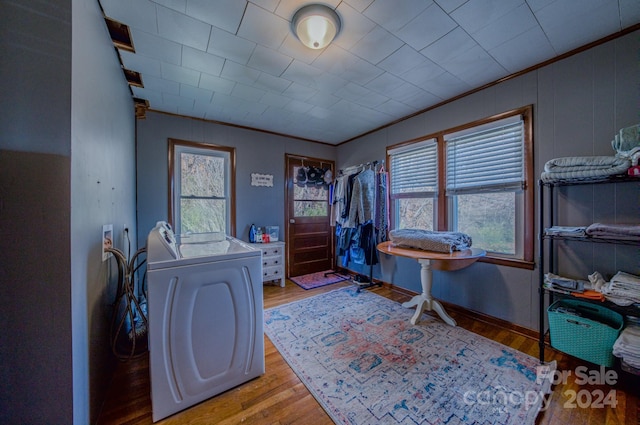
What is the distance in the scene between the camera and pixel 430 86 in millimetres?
2412

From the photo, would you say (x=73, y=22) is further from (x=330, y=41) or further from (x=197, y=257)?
(x=330, y=41)

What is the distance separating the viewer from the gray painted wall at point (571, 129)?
1676 mm

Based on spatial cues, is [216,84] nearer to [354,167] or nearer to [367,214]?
[354,167]

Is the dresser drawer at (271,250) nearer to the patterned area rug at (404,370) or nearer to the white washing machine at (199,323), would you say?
the patterned area rug at (404,370)

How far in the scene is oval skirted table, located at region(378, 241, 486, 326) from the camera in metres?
2.04

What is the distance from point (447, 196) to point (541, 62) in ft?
4.66

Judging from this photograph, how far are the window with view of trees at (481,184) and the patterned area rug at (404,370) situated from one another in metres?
1.02

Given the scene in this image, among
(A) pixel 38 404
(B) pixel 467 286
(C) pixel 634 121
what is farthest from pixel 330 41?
(B) pixel 467 286

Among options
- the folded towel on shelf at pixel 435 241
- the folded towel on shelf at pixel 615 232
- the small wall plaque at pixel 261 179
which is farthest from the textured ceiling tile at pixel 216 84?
the folded towel on shelf at pixel 615 232

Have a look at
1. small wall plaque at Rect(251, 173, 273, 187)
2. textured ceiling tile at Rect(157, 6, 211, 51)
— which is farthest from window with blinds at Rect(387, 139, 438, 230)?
textured ceiling tile at Rect(157, 6, 211, 51)

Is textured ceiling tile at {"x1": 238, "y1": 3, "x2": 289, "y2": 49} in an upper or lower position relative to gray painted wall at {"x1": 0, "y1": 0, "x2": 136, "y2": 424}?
upper

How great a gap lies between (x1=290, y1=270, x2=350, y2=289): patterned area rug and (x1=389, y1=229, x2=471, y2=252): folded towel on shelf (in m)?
1.56

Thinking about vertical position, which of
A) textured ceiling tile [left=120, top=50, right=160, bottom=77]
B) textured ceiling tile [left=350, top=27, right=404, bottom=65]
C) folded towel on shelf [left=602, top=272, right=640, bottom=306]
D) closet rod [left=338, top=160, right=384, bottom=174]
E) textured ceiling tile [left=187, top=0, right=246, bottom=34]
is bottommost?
folded towel on shelf [left=602, top=272, right=640, bottom=306]

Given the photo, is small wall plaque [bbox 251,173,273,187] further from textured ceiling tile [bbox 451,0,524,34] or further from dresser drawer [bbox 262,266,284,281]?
textured ceiling tile [bbox 451,0,524,34]
